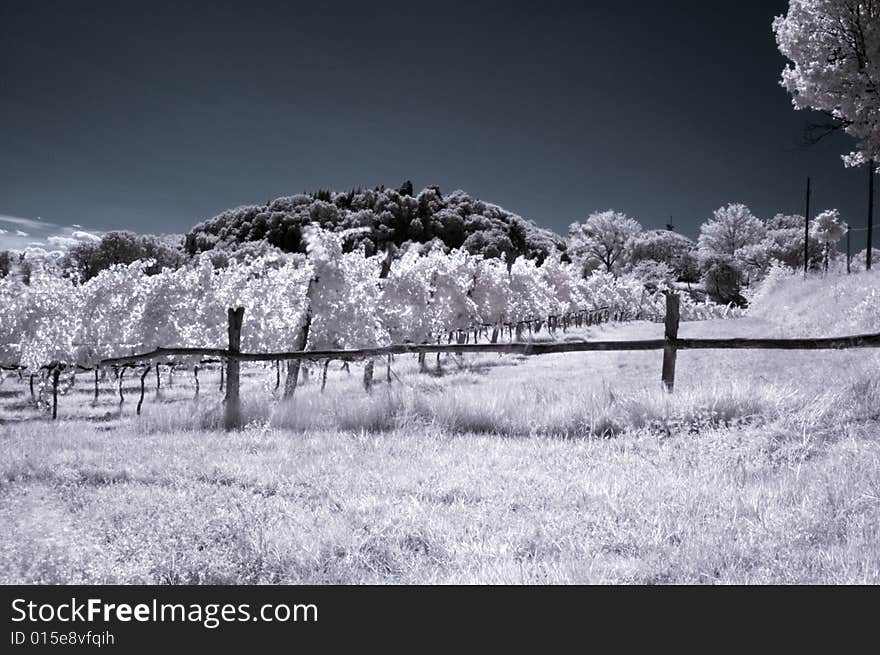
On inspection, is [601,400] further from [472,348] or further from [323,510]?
[323,510]

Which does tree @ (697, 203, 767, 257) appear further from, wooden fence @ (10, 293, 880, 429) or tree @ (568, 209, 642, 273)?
wooden fence @ (10, 293, 880, 429)

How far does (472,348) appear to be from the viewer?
743 cm

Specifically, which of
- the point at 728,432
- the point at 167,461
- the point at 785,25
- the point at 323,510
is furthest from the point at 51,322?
the point at 785,25

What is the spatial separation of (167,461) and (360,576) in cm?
327

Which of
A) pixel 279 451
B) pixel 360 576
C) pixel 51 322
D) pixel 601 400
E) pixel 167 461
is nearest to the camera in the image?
pixel 360 576

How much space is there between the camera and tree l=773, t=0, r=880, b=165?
11.9 meters

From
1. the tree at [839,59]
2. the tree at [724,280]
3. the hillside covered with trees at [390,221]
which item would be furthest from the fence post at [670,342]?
the hillside covered with trees at [390,221]

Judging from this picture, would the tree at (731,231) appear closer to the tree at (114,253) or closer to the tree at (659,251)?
the tree at (659,251)

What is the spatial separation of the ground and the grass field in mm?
18

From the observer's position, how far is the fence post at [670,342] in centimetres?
707

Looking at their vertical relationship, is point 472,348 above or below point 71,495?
above

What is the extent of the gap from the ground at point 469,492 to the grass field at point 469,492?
18mm
